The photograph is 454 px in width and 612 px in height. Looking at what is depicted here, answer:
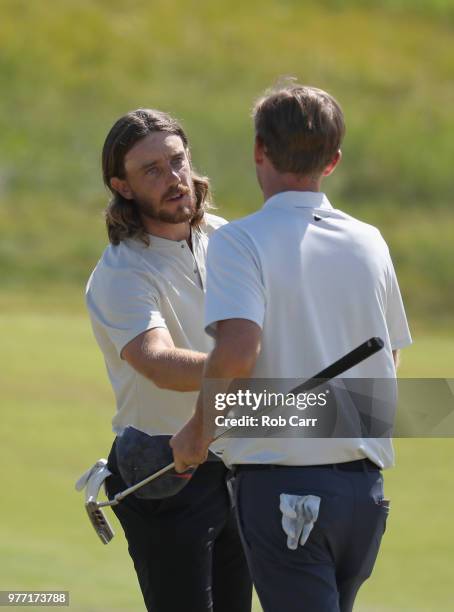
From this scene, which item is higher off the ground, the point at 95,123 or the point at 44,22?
the point at 44,22

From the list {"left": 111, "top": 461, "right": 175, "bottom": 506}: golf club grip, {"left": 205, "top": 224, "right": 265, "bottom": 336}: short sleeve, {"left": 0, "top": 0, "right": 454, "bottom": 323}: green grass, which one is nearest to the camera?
{"left": 205, "top": 224, "right": 265, "bottom": 336}: short sleeve

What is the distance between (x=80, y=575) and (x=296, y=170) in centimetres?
314

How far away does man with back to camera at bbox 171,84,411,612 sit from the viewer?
2.65 metres

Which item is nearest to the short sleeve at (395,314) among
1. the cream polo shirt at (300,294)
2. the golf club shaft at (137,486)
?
the cream polo shirt at (300,294)

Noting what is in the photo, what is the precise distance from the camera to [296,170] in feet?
9.11

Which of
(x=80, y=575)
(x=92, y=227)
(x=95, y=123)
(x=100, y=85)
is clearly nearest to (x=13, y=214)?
(x=92, y=227)

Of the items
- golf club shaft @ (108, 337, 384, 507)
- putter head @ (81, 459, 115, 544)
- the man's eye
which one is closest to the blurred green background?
putter head @ (81, 459, 115, 544)

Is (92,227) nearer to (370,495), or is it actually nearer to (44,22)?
(44,22)

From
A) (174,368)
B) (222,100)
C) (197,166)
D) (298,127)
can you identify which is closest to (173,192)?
(174,368)

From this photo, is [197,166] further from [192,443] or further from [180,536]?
[192,443]

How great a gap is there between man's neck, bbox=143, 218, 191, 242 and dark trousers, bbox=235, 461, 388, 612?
2.99 feet

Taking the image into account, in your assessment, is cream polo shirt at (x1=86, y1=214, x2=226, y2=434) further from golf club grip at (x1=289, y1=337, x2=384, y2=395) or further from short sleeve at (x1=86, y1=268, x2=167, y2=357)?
golf club grip at (x1=289, y1=337, x2=384, y2=395)

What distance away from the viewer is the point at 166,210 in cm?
350

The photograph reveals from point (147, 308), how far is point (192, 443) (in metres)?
0.58
